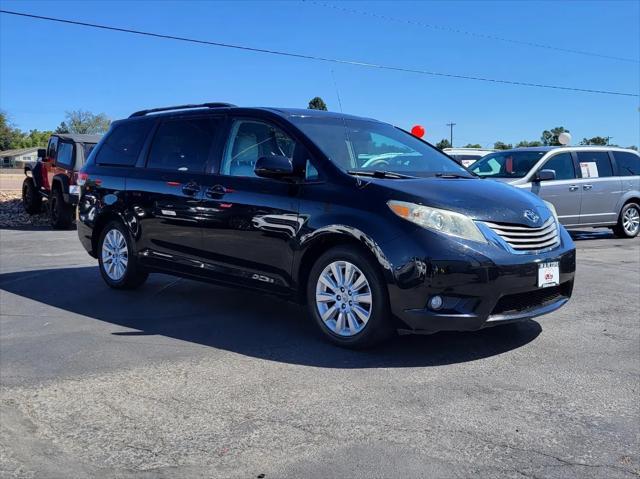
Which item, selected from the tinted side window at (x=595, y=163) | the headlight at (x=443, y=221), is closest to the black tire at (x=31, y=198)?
the tinted side window at (x=595, y=163)

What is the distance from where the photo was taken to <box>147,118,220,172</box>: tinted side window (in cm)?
594

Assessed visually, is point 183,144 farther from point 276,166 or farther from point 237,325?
point 237,325

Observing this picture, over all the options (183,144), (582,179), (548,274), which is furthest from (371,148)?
(582,179)

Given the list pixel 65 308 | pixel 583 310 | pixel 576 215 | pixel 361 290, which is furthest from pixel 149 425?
pixel 576 215

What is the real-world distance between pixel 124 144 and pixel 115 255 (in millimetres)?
1214

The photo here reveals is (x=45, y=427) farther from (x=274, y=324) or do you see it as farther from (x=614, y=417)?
(x=614, y=417)

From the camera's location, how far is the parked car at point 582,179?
11547mm

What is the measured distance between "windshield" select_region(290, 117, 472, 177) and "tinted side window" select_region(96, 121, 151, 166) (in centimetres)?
214

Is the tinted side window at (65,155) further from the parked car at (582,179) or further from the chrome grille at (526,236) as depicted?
the chrome grille at (526,236)

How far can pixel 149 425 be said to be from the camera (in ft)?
11.4

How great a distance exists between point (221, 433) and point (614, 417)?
7.10 feet

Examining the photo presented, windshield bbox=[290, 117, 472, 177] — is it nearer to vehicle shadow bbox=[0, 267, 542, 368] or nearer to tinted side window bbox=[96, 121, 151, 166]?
vehicle shadow bbox=[0, 267, 542, 368]

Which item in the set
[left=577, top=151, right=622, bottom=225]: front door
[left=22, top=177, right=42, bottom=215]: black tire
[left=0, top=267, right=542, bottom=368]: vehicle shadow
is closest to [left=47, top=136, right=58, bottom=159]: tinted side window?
[left=22, top=177, right=42, bottom=215]: black tire

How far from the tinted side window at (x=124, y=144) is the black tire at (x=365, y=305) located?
9.57 ft
